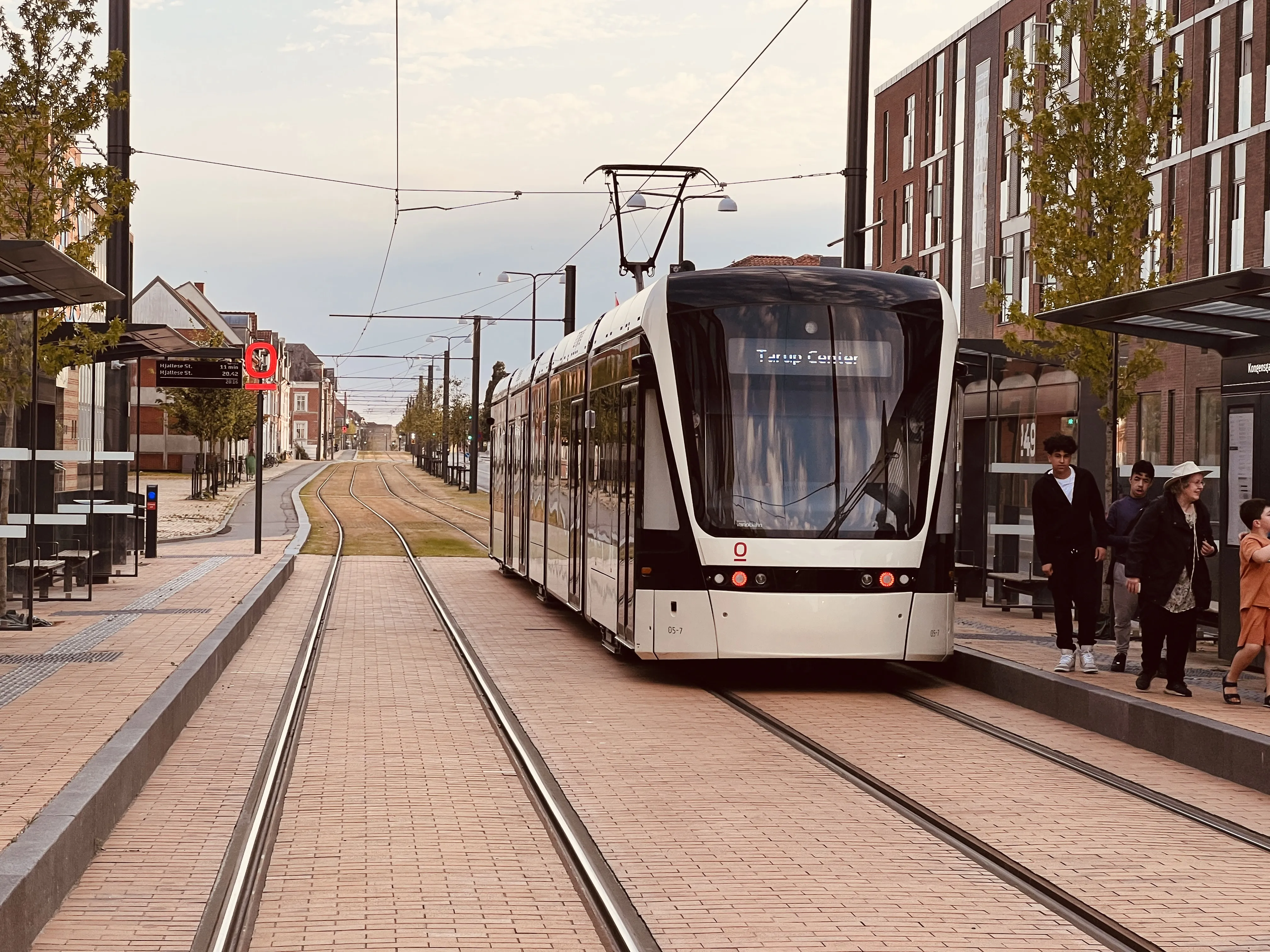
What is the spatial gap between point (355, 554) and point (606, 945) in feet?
90.3

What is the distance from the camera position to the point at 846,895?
6547 mm

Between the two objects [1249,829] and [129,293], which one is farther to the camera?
[129,293]

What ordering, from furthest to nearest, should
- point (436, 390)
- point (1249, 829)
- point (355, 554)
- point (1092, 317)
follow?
point (436, 390), point (355, 554), point (1092, 317), point (1249, 829)

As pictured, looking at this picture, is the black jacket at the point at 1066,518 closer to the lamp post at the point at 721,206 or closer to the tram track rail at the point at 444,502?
the lamp post at the point at 721,206

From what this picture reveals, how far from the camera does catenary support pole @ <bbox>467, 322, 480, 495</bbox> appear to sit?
66438mm

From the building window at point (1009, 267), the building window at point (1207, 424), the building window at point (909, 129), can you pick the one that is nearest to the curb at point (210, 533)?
the building window at point (1207, 424)

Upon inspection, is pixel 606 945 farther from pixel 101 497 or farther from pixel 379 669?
pixel 101 497

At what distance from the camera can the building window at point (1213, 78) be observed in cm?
3994

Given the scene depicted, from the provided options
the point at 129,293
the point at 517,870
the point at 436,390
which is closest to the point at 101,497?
the point at 129,293

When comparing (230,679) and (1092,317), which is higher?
(1092,317)

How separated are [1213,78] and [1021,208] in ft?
33.4

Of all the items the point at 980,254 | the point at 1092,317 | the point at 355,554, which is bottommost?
the point at 355,554

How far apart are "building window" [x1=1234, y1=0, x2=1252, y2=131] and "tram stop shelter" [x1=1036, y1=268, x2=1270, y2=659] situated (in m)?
27.6

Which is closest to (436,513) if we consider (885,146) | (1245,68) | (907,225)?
(907,225)
